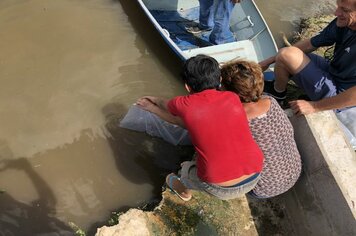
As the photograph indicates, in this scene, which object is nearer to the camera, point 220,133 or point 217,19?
point 220,133

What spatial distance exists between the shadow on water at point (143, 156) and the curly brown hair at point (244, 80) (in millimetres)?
1630

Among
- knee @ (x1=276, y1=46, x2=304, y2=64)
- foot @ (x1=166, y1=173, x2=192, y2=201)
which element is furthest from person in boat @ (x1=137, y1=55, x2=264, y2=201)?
knee @ (x1=276, y1=46, x2=304, y2=64)

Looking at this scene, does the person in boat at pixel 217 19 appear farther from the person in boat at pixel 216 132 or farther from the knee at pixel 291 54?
the person in boat at pixel 216 132

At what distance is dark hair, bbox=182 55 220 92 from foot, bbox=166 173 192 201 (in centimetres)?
114

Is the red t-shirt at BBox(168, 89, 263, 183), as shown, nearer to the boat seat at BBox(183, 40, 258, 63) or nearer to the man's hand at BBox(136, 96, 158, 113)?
the man's hand at BBox(136, 96, 158, 113)

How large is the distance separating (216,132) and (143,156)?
6.11 feet

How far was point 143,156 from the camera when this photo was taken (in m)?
4.50

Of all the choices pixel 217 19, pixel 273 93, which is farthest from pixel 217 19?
pixel 273 93

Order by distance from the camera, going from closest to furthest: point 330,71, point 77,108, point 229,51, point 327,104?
point 327,104 < point 330,71 < point 77,108 < point 229,51

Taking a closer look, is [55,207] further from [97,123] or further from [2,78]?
[2,78]

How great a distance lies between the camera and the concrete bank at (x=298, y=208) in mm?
3195

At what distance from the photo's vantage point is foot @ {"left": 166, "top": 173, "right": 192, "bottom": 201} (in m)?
3.76

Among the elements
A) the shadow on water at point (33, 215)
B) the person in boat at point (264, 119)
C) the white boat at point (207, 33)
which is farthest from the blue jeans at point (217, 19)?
the shadow on water at point (33, 215)

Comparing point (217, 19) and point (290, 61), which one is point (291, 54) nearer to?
point (290, 61)
